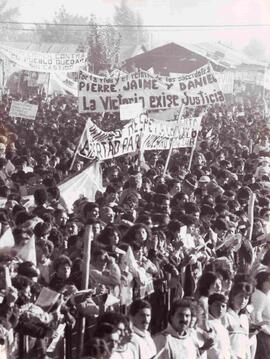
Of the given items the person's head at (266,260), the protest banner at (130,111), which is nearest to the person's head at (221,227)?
the person's head at (266,260)

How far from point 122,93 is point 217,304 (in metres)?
12.2

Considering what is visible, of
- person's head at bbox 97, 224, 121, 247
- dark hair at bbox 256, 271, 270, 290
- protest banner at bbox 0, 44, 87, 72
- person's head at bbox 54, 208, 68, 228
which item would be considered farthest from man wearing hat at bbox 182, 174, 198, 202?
protest banner at bbox 0, 44, 87, 72

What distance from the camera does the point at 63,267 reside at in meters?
6.37

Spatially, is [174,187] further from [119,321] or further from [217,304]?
[119,321]

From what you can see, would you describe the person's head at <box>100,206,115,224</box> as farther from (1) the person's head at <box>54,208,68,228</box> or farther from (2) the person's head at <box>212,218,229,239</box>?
(2) the person's head at <box>212,218,229,239</box>

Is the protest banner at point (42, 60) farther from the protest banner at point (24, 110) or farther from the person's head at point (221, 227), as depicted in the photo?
the person's head at point (221, 227)

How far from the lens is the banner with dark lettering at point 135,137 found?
13.2 m

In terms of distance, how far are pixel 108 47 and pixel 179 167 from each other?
4772 centimetres

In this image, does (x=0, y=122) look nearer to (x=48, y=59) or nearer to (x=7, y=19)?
(x=48, y=59)

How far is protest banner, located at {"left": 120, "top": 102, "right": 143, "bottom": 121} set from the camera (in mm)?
16594

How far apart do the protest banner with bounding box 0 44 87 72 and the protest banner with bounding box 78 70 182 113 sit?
7.16 meters

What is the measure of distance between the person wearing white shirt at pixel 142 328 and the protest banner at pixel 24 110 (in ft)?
46.8

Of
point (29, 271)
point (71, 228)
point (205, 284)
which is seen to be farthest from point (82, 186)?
point (29, 271)

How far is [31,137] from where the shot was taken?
19266mm
